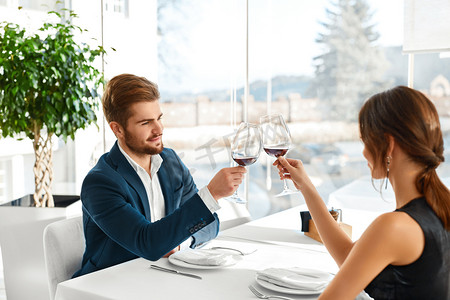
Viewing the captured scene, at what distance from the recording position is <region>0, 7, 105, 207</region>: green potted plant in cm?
291

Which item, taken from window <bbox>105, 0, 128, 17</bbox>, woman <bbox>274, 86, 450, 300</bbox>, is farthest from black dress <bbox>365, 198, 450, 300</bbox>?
window <bbox>105, 0, 128, 17</bbox>

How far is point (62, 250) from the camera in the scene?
5.93 ft

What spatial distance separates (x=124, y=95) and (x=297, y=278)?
93 cm

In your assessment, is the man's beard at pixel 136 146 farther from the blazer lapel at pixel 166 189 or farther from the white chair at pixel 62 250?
the white chair at pixel 62 250

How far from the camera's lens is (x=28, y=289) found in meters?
2.98

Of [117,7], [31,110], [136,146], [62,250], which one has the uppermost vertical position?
[117,7]

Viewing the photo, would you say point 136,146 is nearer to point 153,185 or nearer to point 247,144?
point 153,185

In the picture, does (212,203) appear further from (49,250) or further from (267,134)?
(49,250)

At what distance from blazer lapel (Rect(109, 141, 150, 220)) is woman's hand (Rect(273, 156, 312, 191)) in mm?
551

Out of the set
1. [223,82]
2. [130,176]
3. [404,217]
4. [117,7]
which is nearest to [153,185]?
[130,176]

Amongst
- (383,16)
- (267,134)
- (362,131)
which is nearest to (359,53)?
(383,16)

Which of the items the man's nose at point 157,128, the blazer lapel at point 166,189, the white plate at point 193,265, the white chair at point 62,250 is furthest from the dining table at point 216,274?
the man's nose at point 157,128

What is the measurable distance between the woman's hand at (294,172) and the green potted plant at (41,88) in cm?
183

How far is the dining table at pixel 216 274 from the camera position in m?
1.33
